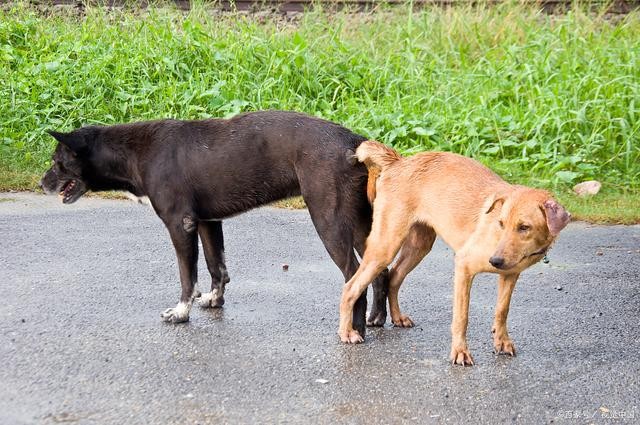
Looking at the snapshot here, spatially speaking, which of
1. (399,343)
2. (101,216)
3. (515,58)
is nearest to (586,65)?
(515,58)

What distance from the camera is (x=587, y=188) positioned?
30.8 feet

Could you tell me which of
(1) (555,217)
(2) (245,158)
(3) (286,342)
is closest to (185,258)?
(2) (245,158)

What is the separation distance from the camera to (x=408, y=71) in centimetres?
1160

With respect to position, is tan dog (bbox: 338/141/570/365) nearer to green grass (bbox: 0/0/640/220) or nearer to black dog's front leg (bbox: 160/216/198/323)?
black dog's front leg (bbox: 160/216/198/323)

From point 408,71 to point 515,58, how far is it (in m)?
1.25

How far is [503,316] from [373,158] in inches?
45.6

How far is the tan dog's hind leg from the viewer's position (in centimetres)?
603

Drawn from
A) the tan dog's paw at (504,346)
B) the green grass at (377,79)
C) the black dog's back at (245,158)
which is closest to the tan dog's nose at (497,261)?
the tan dog's paw at (504,346)

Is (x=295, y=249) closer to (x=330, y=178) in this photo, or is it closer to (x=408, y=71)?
(x=330, y=178)

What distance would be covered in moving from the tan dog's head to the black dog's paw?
1.23 metres

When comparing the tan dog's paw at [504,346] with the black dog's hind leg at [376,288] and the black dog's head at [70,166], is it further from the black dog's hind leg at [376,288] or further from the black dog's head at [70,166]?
the black dog's head at [70,166]

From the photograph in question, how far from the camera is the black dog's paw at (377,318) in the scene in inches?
240

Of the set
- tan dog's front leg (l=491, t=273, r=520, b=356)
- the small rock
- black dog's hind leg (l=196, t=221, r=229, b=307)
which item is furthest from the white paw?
the small rock

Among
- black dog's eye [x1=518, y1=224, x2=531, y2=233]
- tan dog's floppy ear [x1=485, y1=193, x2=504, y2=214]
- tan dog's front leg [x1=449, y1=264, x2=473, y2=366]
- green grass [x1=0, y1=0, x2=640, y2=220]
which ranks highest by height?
tan dog's floppy ear [x1=485, y1=193, x2=504, y2=214]
